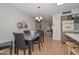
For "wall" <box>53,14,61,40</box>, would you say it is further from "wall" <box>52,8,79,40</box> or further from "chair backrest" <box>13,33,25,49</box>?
→ "chair backrest" <box>13,33,25,49</box>

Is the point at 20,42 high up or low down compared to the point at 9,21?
down

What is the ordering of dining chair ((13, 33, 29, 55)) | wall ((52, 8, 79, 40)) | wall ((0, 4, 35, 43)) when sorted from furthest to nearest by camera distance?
wall ((52, 8, 79, 40))
dining chair ((13, 33, 29, 55))
wall ((0, 4, 35, 43))

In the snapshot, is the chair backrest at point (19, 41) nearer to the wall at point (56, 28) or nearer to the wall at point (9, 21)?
the wall at point (9, 21)

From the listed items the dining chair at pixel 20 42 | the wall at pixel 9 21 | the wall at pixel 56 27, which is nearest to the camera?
the wall at pixel 9 21

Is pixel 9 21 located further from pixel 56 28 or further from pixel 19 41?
pixel 56 28

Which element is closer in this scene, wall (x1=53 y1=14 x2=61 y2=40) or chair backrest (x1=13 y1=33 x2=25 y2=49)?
chair backrest (x1=13 y1=33 x2=25 y2=49)

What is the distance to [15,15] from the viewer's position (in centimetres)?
254

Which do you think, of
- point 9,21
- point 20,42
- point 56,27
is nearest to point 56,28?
point 56,27

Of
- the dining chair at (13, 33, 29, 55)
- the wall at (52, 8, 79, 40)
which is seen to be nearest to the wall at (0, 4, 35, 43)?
the dining chair at (13, 33, 29, 55)

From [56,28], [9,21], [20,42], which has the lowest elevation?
[20,42]

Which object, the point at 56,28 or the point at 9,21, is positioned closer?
the point at 9,21

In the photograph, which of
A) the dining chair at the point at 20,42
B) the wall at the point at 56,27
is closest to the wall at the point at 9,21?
the dining chair at the point at 20,42

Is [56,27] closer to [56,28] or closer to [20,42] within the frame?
[56,28]
